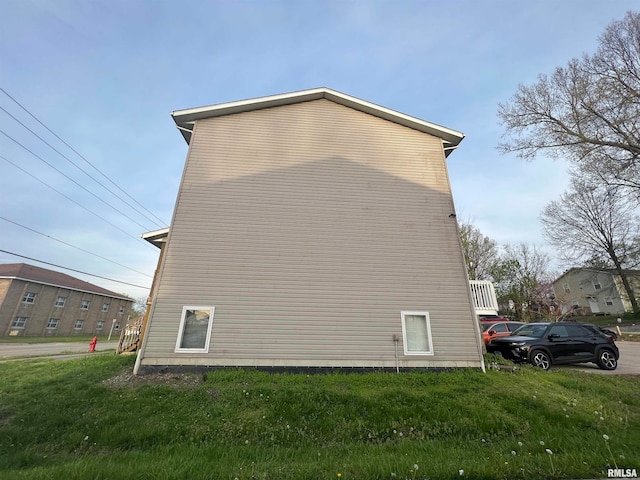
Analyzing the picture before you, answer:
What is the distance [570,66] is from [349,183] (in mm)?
14490

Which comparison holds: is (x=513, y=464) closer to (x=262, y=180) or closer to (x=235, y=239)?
(x=235, y=239)

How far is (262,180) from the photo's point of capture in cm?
918

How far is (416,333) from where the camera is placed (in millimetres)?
8023

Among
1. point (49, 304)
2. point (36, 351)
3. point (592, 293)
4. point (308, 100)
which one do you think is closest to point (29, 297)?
point (49, 304)

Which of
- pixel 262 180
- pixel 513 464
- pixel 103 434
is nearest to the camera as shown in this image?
pixel 513 464

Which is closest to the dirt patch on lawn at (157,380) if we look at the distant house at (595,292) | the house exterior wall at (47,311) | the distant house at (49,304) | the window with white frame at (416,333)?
the window with white frame at (416,333)

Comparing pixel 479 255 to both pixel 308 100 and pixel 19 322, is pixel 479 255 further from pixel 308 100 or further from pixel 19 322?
pixel 19 322

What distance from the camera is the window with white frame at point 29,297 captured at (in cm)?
3083

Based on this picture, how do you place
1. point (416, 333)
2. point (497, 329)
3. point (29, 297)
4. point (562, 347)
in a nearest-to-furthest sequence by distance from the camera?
point (416, 333) → point (562, 347) → point (497, 329) → point (29, 297)

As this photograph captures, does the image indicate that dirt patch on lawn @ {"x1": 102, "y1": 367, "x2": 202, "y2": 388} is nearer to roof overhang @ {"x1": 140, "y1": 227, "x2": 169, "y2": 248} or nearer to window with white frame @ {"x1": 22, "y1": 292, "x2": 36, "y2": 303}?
roof overhang @ {"x1": 140, "y1": 227, "x2": 169, "y2": 248}

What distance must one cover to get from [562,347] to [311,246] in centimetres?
876

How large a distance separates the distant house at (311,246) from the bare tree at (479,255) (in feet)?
75.8

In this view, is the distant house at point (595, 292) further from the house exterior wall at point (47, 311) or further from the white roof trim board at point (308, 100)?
the house exterior wall at point (47, 311)

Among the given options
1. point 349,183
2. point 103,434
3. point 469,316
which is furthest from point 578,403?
point 103,434
